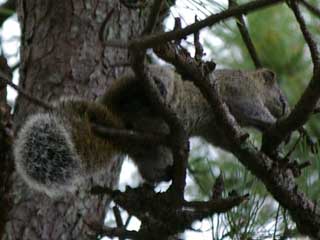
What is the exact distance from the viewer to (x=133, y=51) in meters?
1.40

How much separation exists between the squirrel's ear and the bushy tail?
39.9 inches

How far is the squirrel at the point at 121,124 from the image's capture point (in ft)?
5.88

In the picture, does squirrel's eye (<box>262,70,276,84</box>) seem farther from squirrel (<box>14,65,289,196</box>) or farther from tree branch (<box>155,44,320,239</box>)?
tree branch (<box>155,44,320,239</box>)

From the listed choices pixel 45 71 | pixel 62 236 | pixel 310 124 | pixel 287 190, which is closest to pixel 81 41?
pixel 45 71

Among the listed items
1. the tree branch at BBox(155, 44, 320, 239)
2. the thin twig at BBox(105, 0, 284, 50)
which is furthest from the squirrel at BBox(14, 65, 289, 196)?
the thin twig at BBox(105, 0, 284, 50)

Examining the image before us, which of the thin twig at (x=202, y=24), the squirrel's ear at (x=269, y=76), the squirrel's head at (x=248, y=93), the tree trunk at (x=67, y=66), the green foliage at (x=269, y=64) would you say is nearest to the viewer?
the thin twig at (x=202, y=24)

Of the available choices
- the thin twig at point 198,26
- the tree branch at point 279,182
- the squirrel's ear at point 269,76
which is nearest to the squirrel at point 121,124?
the squirrel's ear at point 269,76

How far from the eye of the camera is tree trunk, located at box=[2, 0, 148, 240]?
2.19 metres

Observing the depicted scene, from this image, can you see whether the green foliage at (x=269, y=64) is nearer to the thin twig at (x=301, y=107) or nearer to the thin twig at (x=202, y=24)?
the thin twig at (x=301, y=107)

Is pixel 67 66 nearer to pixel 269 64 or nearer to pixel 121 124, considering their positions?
pixel 121 124

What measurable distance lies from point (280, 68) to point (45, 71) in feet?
3.00

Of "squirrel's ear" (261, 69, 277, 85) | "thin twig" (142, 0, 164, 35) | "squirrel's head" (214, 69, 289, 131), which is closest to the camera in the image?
"thin twig" (142, 0, 164, 35)

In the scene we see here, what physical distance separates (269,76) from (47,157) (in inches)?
44.8

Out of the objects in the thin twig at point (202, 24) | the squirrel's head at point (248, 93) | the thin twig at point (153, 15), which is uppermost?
the squirrel's head at point (248, 93)
